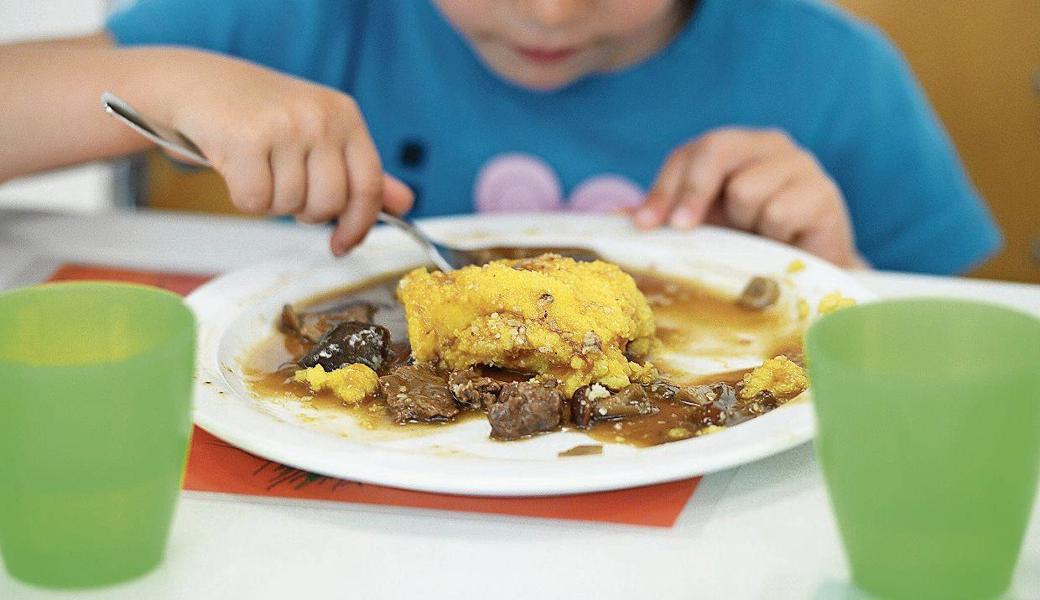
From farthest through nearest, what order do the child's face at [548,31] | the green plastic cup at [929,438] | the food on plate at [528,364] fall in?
1. the child's face at [548,31]
2. the food on plate at [528,364]
3. the green plastic cup at [929,438]

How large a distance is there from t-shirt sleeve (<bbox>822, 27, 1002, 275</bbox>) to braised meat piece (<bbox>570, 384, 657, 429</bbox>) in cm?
94

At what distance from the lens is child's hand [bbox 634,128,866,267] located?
120 cm

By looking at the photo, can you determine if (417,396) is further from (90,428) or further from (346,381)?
(90,428)

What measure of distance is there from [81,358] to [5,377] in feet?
0.24

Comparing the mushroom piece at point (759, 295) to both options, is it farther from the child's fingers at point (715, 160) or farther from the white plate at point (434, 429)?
the child's fingers at point (715, 160)

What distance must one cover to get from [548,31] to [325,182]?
34 centimetres

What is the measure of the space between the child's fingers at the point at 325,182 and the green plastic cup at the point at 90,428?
0.42 m

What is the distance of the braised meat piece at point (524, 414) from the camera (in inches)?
27.0

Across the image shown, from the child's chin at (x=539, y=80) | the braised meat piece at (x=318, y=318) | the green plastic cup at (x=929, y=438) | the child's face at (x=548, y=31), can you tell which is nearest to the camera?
the green plastic cup at (x=929, y=438)

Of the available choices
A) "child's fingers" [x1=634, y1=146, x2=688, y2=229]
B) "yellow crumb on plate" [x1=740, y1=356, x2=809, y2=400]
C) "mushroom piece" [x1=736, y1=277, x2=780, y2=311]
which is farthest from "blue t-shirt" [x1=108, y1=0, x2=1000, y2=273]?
Answer: "yellow crumb on plate" [x1=740, y1=356, x2=809, y2=400]

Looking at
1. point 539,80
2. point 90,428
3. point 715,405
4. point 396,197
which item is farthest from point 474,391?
point 539,80

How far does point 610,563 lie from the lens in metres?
0.59

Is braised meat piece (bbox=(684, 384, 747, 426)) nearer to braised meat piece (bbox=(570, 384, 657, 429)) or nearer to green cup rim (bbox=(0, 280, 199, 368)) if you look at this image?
braised meat piece (bbox=(570, 384, 657, 429))

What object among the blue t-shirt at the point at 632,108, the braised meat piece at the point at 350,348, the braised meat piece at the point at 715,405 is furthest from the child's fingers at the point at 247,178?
the blue t-shirt at the point at 632,108
